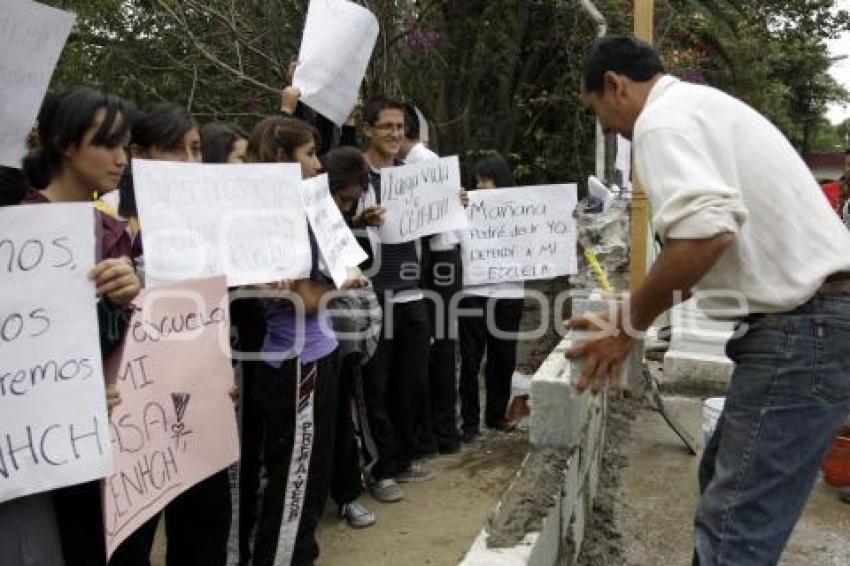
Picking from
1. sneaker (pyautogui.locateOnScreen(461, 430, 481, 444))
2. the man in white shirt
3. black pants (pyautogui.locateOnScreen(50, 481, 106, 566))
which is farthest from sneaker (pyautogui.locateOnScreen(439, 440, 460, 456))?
black pants (pyautogui.locateOnScreen(50, 481, 106, 566))

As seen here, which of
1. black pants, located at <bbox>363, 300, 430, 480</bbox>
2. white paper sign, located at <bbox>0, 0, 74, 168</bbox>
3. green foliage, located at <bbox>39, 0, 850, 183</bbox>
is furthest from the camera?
green foliage, located at <bbox>39, 0, 850, 183</bbox>

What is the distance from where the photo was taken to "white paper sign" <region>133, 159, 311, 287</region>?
2447mm

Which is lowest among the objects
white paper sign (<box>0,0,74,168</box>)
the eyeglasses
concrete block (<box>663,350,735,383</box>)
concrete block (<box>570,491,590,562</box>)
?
concrete block (<box>570,491,590,562</box>)

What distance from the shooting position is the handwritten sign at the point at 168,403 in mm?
2188

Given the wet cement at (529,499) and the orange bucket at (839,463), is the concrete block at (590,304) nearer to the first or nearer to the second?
the wet cement at (529,499)

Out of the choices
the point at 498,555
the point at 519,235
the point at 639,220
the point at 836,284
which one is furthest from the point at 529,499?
the point at 639,220

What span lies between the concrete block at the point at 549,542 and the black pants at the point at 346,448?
121 centimetres

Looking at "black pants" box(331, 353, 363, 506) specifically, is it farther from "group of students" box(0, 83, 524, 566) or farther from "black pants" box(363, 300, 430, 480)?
"black pants" box(363, 300, 430, 480)

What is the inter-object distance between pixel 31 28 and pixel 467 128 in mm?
7881

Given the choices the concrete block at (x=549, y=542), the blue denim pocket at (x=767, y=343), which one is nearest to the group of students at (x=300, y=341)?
the concrete block at (x=549, y=542)

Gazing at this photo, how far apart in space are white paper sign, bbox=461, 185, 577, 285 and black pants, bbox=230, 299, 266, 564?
2.01 meters

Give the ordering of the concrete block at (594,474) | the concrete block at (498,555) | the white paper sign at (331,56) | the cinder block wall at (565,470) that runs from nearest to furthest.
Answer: the concrete block at (498,555) < the cinder block wall at (565,470) < the white paper sign at (331,56) < the concrete block at (594,474)

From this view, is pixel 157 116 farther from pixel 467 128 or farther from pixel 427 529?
pixel 467 128

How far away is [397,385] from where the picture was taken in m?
4.33
